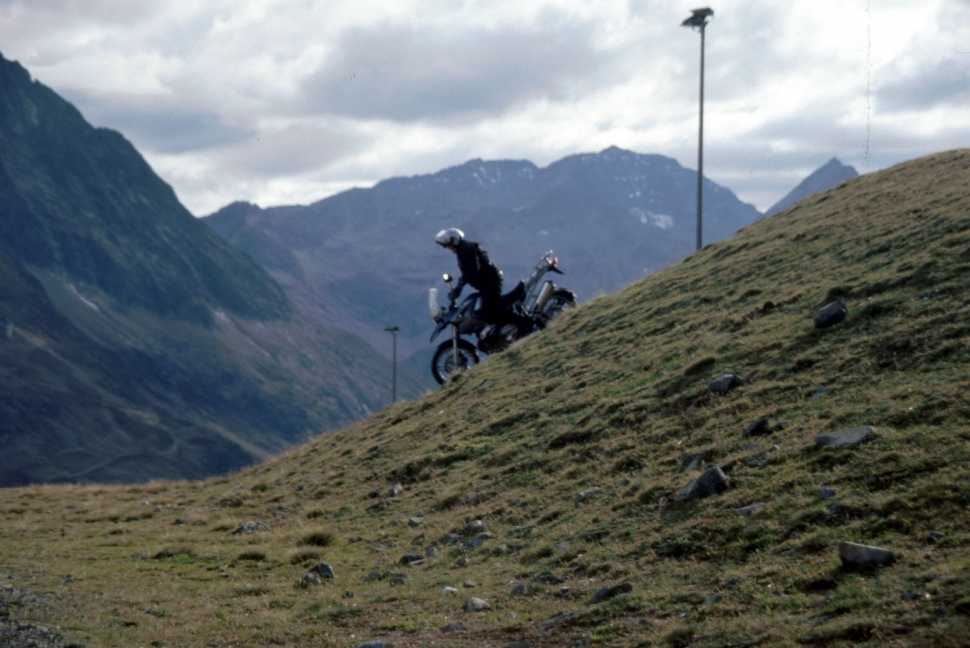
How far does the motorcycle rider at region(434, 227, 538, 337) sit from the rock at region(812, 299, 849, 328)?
33.6ft

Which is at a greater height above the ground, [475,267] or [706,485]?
[475,267]

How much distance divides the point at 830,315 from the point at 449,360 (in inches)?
458

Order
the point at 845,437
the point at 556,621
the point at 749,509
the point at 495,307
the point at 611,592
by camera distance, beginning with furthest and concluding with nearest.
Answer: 1. the point at 495,307
2. the point at 845,437
3. the point at 749,509
4. the point at 611,592
5. the point at 556,621

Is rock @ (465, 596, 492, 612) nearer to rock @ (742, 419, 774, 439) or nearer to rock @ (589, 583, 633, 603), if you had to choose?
rock @ (589, 583, 633, 603)

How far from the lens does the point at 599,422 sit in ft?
43.1

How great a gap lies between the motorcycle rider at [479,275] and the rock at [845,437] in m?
13.6

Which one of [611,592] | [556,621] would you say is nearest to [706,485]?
[611,592]

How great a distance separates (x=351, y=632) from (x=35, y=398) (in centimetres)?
19898

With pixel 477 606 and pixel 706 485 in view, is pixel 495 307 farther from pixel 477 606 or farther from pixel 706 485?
pixel 477 606

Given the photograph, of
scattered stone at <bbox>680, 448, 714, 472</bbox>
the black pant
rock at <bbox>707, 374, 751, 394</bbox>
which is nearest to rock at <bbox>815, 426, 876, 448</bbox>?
scattered stone at <bbox>680, 448, 714, 472</bbox>

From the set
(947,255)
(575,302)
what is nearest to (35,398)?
(575,302)

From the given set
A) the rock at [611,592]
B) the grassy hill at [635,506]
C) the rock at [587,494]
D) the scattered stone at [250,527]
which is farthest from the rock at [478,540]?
the scattered stone at [250,527]

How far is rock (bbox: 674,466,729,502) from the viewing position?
923 cm

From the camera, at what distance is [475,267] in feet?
73.8
